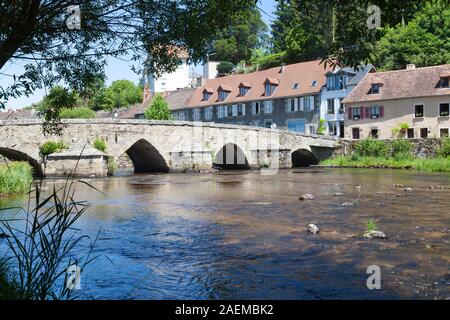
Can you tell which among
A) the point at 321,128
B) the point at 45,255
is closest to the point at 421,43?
the point at 321,128

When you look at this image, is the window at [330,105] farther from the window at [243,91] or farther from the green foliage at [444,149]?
the green foliage at [444,149]

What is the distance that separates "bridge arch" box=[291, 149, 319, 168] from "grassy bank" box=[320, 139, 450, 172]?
4.55 feet

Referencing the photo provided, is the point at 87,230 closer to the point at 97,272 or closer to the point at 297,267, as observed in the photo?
the point at 97,272

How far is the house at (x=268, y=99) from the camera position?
5434cm

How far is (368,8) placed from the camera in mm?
5660

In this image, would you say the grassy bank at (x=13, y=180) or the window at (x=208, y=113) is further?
the window at (x=208, y=113)

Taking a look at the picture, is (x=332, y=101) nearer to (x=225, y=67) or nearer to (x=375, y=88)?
(x=375, y=88)

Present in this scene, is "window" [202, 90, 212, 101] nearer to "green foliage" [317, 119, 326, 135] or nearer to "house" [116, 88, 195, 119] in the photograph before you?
"house" [116, 88, 195, 119]

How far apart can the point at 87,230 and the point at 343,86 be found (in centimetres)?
4254

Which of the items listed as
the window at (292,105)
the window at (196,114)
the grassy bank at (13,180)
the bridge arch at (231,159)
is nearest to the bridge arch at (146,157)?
the bridge arch at (231,159)

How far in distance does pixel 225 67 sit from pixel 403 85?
1360 inches

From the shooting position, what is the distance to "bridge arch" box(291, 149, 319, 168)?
4602 cm

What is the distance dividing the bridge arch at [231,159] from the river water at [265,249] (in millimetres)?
25343
